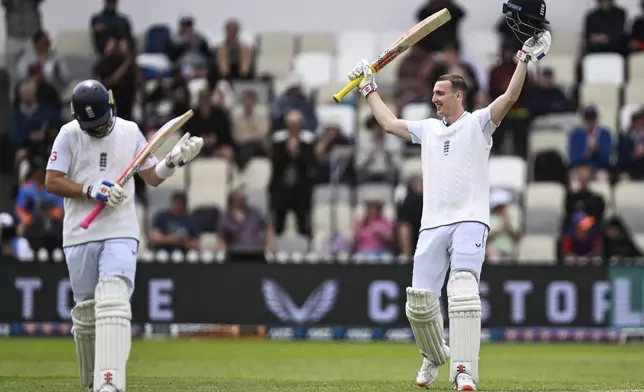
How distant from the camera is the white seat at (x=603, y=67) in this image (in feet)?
74.0

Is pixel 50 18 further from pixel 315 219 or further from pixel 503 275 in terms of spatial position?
pixel 503 275

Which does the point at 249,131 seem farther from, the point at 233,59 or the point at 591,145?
the point at 591,145

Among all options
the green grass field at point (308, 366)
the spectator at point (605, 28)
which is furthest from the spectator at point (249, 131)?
the spectator at point (605, 28)

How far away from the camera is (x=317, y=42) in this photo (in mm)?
23125

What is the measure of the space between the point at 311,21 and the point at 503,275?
635 cm

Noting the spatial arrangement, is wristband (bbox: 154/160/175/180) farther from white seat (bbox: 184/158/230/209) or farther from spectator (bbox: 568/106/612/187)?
spectator (bbox: 568/106/612/187)

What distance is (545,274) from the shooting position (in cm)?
1808

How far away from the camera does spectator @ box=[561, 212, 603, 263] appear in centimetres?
1925

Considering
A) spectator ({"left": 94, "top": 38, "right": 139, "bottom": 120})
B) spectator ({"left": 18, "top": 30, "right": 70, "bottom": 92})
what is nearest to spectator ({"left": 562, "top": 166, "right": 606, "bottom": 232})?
spectator ({"left": 94, "top": 38, "right": 139, "bottom": 120})

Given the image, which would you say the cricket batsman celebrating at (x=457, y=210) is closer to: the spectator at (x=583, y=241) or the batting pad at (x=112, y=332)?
the batting pad at (x=112, y=332)

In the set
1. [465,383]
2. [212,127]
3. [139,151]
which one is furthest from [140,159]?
[212,127]

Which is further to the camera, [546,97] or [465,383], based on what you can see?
[546,97]

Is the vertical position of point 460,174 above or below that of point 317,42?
below

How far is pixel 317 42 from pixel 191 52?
2.03 meters
